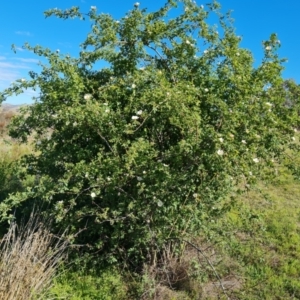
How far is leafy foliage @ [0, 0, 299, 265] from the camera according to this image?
11.0 feet

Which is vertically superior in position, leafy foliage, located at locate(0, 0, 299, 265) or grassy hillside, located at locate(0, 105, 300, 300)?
leafy foliage, located at locate(0, 0, 299, 265)

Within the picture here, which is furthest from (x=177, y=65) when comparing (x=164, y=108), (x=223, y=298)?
(x=223, y=298)

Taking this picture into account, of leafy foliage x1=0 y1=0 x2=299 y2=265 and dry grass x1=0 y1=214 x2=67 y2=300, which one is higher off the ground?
leafy foliage x1=0 y1=0 x2=299 y2=265

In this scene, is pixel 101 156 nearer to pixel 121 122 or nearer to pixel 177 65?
pixel 121 122

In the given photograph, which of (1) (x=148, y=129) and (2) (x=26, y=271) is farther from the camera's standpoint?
(1) (x=148, y=129)

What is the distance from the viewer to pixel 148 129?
3662 mm

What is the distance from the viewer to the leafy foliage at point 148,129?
3363 millimetres

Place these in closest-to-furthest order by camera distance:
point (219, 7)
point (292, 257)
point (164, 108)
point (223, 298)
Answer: point (164, 108) < point (223, 298) < point (219, 7) < point (292, 257)

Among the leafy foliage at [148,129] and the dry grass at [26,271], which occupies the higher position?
the leafy foliage at [148,129]

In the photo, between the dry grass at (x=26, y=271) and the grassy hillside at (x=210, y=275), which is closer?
the dry grass at (x=26, y=271)

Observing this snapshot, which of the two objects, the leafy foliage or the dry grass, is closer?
the dry grass

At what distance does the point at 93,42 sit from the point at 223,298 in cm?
284

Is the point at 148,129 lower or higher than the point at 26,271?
higher

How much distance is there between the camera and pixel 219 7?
4105 millimetres
